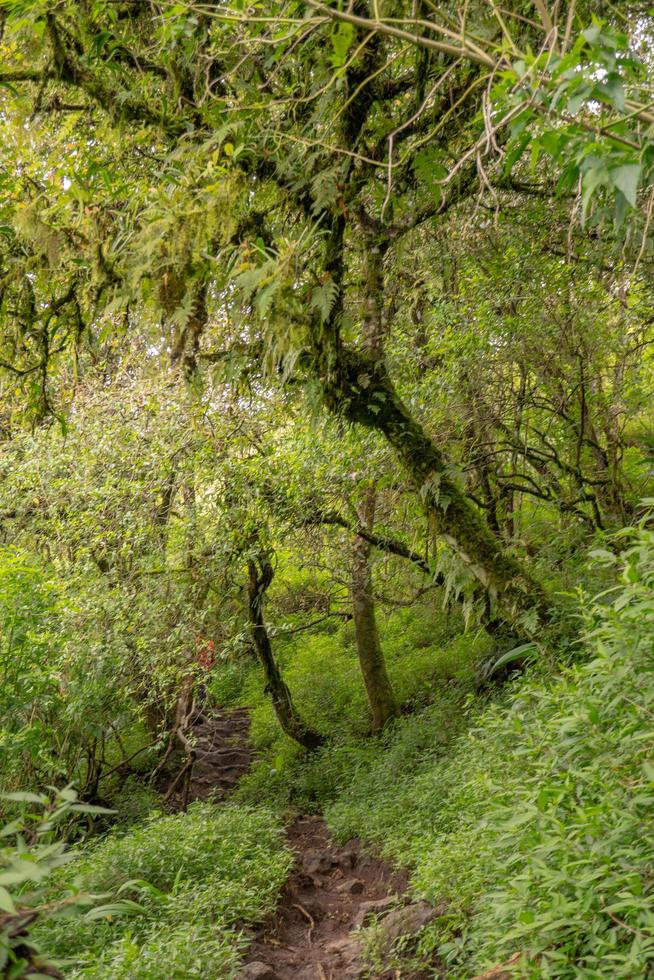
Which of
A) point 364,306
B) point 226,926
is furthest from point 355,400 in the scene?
point 226,926

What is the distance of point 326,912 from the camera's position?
598cm

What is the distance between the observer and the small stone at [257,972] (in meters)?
4.45

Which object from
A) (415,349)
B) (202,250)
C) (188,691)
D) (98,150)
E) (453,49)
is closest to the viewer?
(453,49)

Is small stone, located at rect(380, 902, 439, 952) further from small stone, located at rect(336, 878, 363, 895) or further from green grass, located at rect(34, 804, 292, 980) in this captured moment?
small stone, located at rect(336, 878, 363, 895)

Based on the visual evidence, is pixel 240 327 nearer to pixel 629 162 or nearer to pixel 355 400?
pixel 355 400

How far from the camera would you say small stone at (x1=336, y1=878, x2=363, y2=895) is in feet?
20.2

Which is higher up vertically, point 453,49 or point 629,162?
point 453,49

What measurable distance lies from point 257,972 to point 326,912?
1575 mm

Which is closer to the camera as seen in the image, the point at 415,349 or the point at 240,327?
the point at 240,327

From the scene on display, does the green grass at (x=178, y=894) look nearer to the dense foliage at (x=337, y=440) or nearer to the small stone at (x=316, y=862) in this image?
the dense foliage at (x=337, y=440)

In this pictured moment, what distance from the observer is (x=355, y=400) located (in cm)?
523

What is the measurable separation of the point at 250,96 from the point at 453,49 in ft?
7.72

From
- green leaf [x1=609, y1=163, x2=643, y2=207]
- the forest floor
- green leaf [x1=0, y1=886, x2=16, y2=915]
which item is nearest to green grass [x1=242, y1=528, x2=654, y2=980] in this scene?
the forest floor

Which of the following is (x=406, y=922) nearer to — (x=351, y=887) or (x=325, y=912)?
(x=325, y=912)
